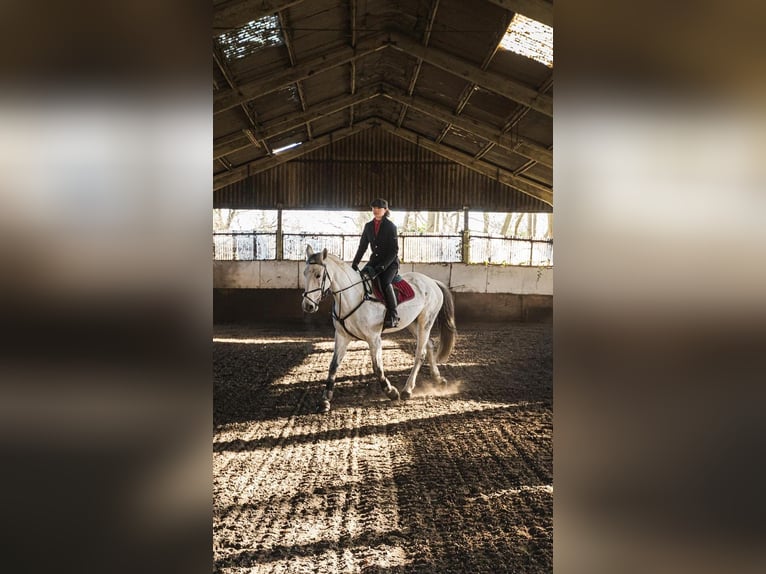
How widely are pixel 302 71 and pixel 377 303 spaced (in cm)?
538

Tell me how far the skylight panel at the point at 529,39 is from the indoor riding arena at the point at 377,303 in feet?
0.13

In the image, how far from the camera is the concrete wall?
1513 centimetres

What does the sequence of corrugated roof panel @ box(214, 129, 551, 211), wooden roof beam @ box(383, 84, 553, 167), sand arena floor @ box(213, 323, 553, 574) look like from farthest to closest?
corrugated roof panel @ box(214, 129, 551, 211)
wooden roof beam @ box(383, 84, 553, 167)
sand arena floor @ box(213, 323, 553, 574)

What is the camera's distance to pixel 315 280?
6234 millimetres

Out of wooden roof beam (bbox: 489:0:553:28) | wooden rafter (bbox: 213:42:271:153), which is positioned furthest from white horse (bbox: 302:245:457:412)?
wooden rafter (bbox: 213:42:271:153)

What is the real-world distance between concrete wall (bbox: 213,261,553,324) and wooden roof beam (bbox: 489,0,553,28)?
8.58 meters

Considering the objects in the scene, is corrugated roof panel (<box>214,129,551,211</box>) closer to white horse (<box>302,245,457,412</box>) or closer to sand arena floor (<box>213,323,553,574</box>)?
sand arena floor (<box>213,323,553,574</box>)

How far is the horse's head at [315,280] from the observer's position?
620 cm

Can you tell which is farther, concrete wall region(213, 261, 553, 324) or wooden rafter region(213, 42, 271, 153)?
concrete wall region(213, 261, 553, 324)

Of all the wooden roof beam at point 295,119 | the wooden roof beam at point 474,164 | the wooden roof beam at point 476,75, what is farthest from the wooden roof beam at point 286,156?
the wooden roof beam at point 476,75

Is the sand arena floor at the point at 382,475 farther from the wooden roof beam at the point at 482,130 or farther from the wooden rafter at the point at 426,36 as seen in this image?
the wooden roof beam at the point at 482,130

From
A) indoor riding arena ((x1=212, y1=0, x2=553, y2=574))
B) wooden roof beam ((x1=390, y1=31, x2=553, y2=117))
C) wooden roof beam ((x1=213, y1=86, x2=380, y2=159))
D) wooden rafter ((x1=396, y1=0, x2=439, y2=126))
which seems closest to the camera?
indoor riding arena ((x1=212, y1=0, x2=553, y2=574))
